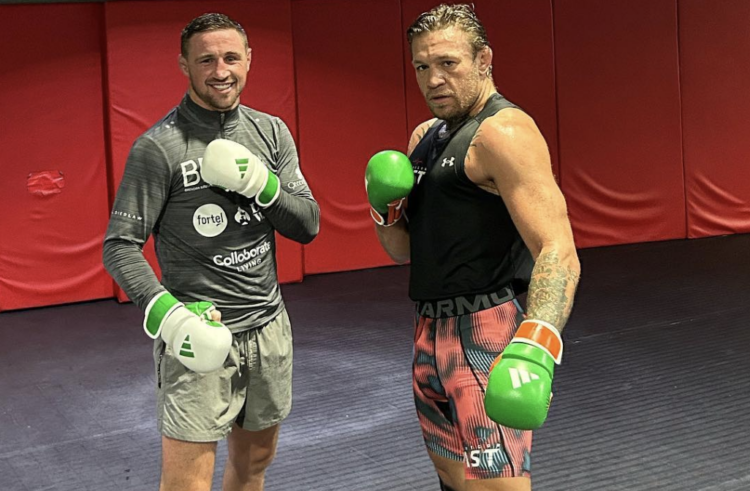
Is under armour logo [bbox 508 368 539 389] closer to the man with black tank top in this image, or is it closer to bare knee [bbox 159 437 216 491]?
the man with black tank top

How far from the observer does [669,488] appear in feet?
9.25

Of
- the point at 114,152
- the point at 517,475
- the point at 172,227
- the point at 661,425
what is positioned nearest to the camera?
the point at 517,475

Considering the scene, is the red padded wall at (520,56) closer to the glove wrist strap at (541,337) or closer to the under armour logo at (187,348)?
the under armour logo at (187,348)

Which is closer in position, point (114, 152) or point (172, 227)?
point (172, 227)

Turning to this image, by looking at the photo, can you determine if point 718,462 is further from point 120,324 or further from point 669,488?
point 120,324

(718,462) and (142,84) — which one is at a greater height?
(142,84)

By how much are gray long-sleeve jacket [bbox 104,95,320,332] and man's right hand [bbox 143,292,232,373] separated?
5cm

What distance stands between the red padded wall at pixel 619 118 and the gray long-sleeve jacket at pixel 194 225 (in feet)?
18.0

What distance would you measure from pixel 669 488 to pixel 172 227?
1.78 metres

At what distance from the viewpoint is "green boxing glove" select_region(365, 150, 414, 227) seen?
208 cm

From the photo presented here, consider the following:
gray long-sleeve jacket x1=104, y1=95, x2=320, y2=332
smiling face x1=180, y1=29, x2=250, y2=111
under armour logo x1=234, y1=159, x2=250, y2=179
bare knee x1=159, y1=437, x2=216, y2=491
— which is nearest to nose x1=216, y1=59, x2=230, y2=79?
smiling face x1=180, y1=29, x2=250, y2=111

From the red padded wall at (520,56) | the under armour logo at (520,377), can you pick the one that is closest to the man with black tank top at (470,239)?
the under armour logo at (520,377)

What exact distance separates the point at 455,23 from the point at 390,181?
1.28ft

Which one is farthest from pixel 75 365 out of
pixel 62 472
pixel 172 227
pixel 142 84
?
pixel 172 227
